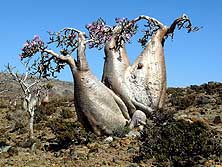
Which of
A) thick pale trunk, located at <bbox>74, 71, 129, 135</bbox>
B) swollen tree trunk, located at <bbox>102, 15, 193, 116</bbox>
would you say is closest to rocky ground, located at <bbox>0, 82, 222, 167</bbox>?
thick pale trunk, located at <bbox>74, 71, 129, 135</bbox>

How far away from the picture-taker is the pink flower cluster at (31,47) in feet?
50.5

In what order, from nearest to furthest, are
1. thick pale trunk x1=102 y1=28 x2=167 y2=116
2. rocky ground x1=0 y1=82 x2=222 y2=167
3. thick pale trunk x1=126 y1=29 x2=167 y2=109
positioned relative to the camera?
1. rocky ground x1=0 y1=82 x2=222 y2=167
2. thick pale trunk x1=102 y1=28 x2=167 y2=116
3. thick pale trunk x1=126 y1=29 x2=167 y2=109

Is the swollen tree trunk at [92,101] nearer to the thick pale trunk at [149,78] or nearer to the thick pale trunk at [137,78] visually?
the thick pale trunk at [137,78]

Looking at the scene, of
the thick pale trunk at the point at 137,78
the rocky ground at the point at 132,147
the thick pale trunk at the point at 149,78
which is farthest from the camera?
the thick pale trunk at the point at 149,78

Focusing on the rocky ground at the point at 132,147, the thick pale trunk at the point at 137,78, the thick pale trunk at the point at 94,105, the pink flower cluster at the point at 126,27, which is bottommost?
the rocky ground at the point at 132,147

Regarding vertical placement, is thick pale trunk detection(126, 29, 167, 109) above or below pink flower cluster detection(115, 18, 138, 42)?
below

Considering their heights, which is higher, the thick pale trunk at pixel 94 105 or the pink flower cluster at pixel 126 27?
the pink flower cluster at pixel 126 27

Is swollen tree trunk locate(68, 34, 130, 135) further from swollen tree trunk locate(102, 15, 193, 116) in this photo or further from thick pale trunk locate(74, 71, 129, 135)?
swollen tree trunk locate(102, 15, 193, 116)

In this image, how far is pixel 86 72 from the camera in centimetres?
1510

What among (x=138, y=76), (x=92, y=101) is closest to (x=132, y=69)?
(x=138, y=76)

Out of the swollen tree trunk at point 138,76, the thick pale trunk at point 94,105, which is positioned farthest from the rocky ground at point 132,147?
the swollen tree trunk at point 138,76

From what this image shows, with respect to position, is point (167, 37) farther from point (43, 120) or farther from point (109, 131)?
point (43, 120)

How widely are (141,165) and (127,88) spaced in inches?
197

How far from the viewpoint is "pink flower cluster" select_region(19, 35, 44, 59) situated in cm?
1539
